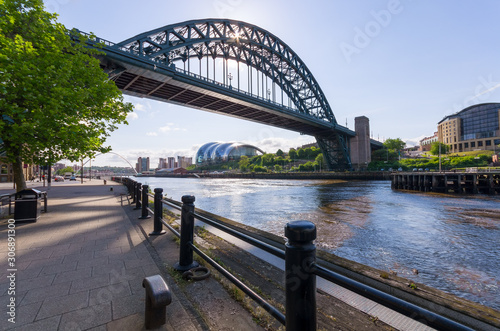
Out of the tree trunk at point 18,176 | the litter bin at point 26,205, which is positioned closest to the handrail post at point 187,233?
Result: the litter bin at point 26,205

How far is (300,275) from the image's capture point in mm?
1485

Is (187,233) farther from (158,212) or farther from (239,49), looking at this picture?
(239,49)

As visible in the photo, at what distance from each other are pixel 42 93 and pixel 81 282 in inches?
301

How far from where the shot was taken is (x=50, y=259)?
4.23m

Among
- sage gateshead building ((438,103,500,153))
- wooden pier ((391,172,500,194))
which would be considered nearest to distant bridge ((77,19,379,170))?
wooden pier ((391,172,500,194))

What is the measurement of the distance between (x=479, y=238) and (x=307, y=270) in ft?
37.1

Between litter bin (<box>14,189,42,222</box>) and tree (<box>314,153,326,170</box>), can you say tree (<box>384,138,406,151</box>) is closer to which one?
tree (<box>314,153,326,170</box>)

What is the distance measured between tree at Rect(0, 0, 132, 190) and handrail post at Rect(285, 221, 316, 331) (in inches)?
341

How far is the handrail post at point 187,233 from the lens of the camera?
135 inches

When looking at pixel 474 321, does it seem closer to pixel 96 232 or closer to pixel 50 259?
pixel 50 259

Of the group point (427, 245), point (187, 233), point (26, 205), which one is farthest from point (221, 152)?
point (187, 233)

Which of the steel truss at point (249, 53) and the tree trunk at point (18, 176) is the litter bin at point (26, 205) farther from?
the steel truss at point (249, 53)

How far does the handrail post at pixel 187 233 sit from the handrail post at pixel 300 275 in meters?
2.14

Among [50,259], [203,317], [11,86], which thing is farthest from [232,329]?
[11,86]
